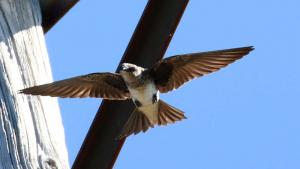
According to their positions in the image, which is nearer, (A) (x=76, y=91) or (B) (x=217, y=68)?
(B) (x=217, y=68)

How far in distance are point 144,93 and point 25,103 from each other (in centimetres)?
148

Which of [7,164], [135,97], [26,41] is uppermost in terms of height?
[26,41]

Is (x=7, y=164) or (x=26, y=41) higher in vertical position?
(x=26, y=41)

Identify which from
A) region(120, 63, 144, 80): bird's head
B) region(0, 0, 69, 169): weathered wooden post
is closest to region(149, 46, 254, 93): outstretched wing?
region(120, 63, 144, 80): bird's head

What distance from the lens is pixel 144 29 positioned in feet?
10.2

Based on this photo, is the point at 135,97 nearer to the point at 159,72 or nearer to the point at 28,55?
the point at 159,72

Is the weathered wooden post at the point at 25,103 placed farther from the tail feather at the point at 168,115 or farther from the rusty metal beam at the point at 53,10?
the tail feather at the point at 168,115

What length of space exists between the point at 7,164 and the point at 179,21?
3.72 ft

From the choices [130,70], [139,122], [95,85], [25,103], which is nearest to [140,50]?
[130,70]

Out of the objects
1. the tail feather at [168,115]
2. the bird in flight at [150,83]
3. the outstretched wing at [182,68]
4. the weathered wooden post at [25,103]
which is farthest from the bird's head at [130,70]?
the weathered wooden post at [25,103]

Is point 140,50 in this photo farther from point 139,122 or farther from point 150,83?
point 150,83

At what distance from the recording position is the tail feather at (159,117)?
12.4 feet

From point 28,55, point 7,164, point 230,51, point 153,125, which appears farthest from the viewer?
point 153,125

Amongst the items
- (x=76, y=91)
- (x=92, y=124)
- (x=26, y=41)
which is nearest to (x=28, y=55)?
(x=26, y=41)
